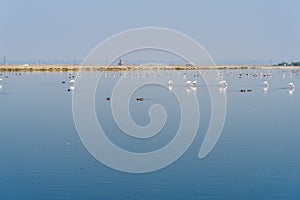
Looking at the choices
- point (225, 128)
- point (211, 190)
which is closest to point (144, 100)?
point (225, 128)

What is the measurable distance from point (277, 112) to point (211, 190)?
43.7ft

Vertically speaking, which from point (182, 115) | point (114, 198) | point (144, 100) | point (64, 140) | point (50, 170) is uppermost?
point (144, 100)

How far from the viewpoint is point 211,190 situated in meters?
11.8

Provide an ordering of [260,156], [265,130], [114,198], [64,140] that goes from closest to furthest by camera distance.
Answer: [114,198]
[260,156]
[64,140]
[265,130]

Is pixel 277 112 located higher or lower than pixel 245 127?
higher

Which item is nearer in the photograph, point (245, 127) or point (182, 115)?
point (245, 127)

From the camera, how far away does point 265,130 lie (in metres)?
18.9

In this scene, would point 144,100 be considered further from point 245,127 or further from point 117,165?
point 117,165

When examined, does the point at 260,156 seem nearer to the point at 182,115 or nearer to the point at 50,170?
the point at 50,170

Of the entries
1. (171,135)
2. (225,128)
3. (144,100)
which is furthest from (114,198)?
(144,100)

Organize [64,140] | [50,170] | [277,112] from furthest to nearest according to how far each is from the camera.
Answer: [277,112], [64,140], [50,170]

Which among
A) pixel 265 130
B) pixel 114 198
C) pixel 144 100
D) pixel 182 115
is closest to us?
pixel 114 198

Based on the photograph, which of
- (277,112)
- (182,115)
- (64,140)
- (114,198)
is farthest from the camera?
(277,112)

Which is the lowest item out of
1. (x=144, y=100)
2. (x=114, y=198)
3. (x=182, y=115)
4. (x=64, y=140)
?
(x=114, y=198)
